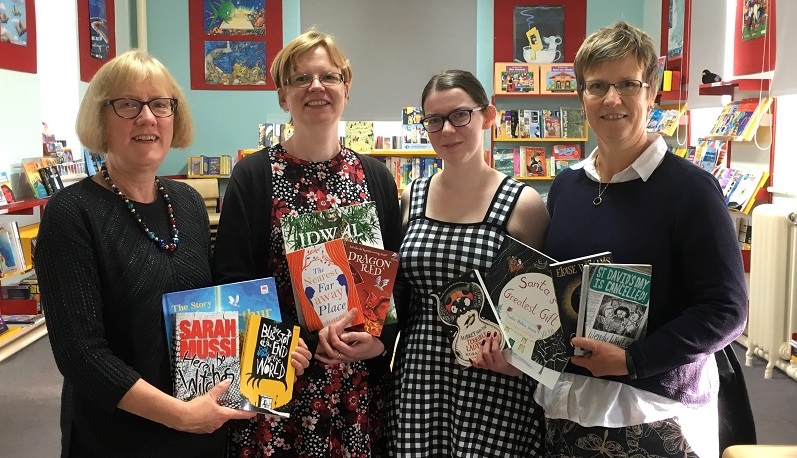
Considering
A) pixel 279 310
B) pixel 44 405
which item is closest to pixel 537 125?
pixel 44 405

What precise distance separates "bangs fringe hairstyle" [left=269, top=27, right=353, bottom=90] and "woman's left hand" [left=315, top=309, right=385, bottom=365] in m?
0.70

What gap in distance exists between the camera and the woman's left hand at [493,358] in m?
1.85

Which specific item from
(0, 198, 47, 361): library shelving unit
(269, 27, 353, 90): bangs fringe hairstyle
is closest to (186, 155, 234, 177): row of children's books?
(0, 198, 47, 361): library shelving unit

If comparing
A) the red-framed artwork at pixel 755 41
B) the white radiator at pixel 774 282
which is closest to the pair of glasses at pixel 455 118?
the white radiator at pixel 774 282

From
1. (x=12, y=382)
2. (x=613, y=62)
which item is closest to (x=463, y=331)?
(x=613, y=62)

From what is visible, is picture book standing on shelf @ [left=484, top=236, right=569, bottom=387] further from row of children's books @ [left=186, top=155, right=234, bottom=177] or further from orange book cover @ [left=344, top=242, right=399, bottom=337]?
row of children's books @ [left=186, top=155, right=234, bottom=177]

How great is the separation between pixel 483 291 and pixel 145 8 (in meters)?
8.58

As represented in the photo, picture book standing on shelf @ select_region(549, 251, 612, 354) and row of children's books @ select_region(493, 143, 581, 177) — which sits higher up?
row of children's books @ select_region(493, 143, 581, 177)

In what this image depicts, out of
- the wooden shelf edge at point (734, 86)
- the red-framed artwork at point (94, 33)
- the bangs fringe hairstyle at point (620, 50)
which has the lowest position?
the bangs fringe hairstyle at point (620, 50)

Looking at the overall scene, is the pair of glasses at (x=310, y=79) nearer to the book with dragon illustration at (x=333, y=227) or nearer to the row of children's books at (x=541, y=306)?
the book with dragon illustration at (x=333, y=227)

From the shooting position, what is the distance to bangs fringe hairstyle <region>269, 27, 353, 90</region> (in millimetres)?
2012

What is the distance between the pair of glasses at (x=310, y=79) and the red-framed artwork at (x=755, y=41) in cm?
438

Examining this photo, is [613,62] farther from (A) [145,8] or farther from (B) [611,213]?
(A) [145,8]

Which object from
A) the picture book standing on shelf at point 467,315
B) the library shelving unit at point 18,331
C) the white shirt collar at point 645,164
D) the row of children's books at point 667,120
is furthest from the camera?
the row of children's books at point 667,120
